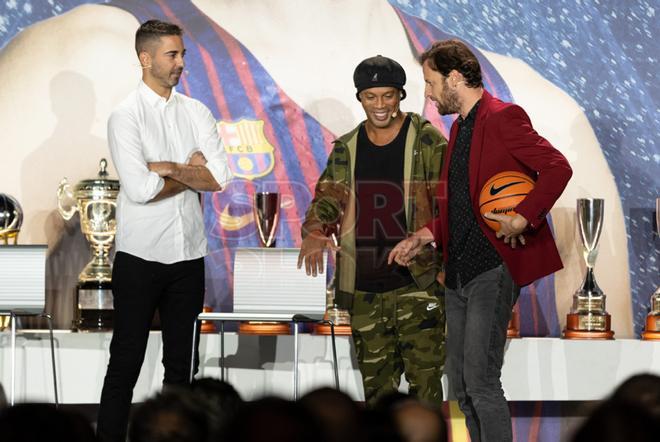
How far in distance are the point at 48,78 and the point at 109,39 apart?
13.0 inches

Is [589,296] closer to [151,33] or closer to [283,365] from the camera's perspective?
[283,365]

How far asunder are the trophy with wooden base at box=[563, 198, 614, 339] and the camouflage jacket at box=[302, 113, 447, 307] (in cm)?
136

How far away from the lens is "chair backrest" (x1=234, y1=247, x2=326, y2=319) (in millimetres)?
4215

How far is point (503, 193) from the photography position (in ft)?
11.5

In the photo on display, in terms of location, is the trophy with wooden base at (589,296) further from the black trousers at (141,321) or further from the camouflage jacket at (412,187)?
the black trousers at (141,321)

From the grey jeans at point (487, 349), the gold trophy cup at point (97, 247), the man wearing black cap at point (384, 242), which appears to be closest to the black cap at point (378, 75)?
the man wearing black cap at point (384, 242)

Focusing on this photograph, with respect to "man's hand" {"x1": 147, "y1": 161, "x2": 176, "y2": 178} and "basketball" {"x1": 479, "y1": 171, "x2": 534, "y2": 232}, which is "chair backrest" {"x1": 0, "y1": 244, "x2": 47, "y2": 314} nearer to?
"man's hand" {"x1": 147, "y1": 161, "x2": 176, "y2": 178}

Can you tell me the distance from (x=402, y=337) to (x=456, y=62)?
999 millimetres

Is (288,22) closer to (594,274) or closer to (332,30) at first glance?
(332,30)

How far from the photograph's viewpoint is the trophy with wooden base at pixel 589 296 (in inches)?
202

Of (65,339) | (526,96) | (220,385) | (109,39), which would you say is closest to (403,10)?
(526,96)

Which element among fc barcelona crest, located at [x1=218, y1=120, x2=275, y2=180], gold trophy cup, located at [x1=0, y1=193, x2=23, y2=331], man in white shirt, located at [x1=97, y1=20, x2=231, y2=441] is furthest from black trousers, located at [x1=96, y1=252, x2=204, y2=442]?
fc barcelona crest, located at [x1=218, y1=120, x2=275, y2=180]

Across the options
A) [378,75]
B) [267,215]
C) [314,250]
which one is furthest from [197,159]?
[267,215]

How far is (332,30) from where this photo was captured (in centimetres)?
546
